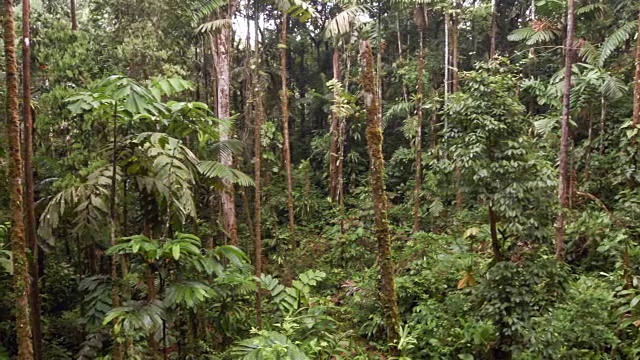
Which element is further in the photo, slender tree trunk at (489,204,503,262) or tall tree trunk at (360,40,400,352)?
slender tree trunk at (489,204,503,262)

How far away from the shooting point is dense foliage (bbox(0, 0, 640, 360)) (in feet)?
15.3

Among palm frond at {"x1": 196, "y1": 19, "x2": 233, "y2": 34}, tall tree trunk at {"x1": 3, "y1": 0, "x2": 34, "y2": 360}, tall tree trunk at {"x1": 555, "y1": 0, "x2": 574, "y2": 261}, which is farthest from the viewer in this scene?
palm frond at {"x1": 196, "y1": 19, "x2": 233, "y2": 34}

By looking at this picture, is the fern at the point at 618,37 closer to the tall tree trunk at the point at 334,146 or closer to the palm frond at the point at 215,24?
the tall tree trunk at the point at 334,146

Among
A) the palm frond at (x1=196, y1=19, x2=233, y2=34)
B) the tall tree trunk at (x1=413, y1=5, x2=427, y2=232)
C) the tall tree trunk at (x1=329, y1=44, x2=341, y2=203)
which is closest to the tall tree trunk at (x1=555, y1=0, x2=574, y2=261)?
the tall tree trunk at (x1=413, y1=5, x2=427, y2=232)

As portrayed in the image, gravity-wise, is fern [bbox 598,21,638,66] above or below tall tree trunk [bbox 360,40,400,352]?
above

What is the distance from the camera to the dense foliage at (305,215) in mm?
4660

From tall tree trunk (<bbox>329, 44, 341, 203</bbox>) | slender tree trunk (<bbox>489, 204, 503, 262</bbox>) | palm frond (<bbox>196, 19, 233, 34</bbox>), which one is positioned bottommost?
slender tree trunk (<bbox>489, 204, 503, 262</bbox>)

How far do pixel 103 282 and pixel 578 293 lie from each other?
6632 mm

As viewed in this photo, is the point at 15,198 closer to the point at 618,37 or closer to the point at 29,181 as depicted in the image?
the point at 29,181

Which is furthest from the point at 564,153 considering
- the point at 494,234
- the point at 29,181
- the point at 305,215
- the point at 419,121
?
the point at 305,215

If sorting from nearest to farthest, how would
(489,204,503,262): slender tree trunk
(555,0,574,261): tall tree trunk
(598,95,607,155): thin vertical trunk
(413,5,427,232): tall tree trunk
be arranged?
1. (489,204,503,262): slender tree trunk
2. (555,0,574,261): tall tree trunk
3. (598,95,607,155): thin vertical trunk
4. (413,5,427,232): tall tree trunk

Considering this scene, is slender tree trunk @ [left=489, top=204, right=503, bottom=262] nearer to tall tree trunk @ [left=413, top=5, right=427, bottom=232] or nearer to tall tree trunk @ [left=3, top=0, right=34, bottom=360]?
tall tree trunk @ [left=3, top=0, right=34, bottom=360]

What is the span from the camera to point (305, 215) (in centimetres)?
1521

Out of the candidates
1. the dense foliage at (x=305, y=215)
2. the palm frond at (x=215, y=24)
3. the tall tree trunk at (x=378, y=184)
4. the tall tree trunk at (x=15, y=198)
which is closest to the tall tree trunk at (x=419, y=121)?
the dense foliage at (x=305, y=215)
